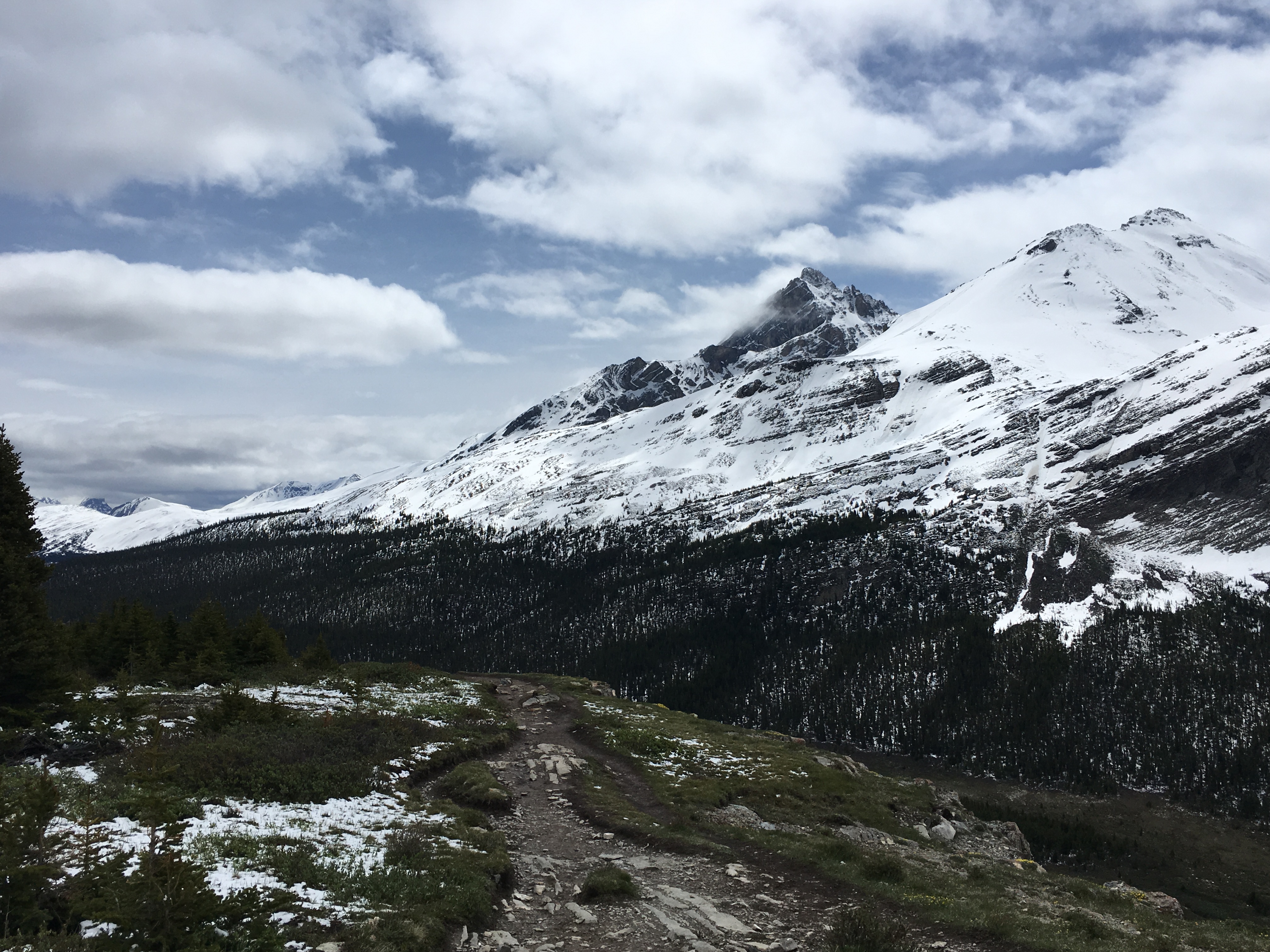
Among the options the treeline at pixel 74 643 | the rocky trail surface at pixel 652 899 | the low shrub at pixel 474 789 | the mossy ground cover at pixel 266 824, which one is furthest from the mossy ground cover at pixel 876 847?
the treeline at pixel 74 643

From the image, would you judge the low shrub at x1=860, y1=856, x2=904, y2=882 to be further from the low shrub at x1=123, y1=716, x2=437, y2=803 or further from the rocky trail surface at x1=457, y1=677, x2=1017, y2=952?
the low shrub at x1=123, y1=716, x2=437, y2=803

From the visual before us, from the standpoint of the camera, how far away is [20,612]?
28.9 meters

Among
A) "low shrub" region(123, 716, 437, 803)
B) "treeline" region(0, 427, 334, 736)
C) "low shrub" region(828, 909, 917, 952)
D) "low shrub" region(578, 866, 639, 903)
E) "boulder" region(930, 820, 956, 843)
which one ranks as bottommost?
"boulder" region(930, 820, 956, 843)

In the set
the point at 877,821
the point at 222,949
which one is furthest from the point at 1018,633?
the point at 222,949

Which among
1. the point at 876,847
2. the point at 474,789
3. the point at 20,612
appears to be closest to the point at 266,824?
the point at 474,789

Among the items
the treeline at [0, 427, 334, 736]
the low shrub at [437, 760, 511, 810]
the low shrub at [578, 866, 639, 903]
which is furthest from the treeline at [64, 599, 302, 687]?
the low shrub at [578, 866, 639, 903]

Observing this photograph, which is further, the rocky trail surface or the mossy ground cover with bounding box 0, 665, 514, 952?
the rocky trail surface

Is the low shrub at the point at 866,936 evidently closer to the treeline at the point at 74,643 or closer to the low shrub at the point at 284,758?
the low shrub at the point at 284,758

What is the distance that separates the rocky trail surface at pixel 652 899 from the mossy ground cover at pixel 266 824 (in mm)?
1277

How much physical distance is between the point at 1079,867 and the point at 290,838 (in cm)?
12888

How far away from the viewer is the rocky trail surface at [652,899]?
648 inches

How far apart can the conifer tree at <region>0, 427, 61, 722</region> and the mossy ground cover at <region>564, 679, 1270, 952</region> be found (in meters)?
23.7

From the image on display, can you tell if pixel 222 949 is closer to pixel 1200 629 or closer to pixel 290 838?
pixel 290 838

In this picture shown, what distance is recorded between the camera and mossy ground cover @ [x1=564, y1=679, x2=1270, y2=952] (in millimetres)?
17969
